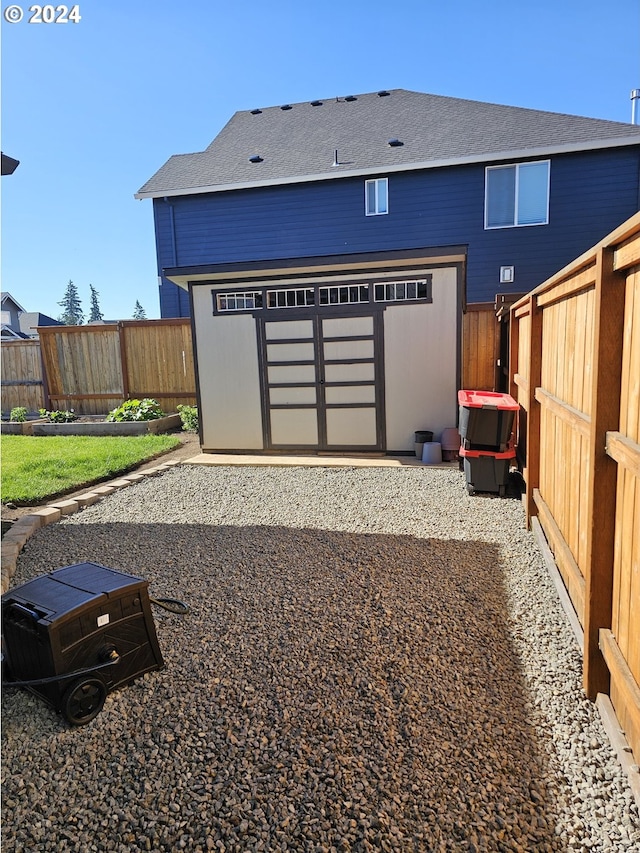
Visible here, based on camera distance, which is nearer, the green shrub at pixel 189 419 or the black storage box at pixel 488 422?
the black storage box at pixel 488 422

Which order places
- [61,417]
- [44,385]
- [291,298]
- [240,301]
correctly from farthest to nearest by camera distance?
[44,385]
[61,417]
[240,301]
[291,298]

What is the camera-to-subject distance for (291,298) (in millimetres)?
7059

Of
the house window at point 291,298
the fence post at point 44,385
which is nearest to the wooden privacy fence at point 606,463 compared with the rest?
the house window at point 291,298

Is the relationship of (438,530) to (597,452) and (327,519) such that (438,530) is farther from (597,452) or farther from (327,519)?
(597,452)

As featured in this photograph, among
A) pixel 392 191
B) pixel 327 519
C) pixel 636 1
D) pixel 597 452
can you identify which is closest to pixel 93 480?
pixel 327 519

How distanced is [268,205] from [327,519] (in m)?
9.11

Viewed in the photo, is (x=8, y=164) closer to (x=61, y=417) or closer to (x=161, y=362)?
(x=161, y=362)

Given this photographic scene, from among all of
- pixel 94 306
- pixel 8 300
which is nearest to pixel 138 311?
pixel 94 306

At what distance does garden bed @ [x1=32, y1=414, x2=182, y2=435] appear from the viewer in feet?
30.6

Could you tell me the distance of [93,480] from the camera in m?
6.09

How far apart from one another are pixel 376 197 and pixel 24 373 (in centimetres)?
869

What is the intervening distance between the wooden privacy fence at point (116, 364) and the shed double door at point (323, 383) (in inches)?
150

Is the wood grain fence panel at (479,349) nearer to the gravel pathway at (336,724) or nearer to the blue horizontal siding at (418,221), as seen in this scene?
the blue horizontal siding at (418,221)

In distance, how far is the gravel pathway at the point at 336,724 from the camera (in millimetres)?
1542
